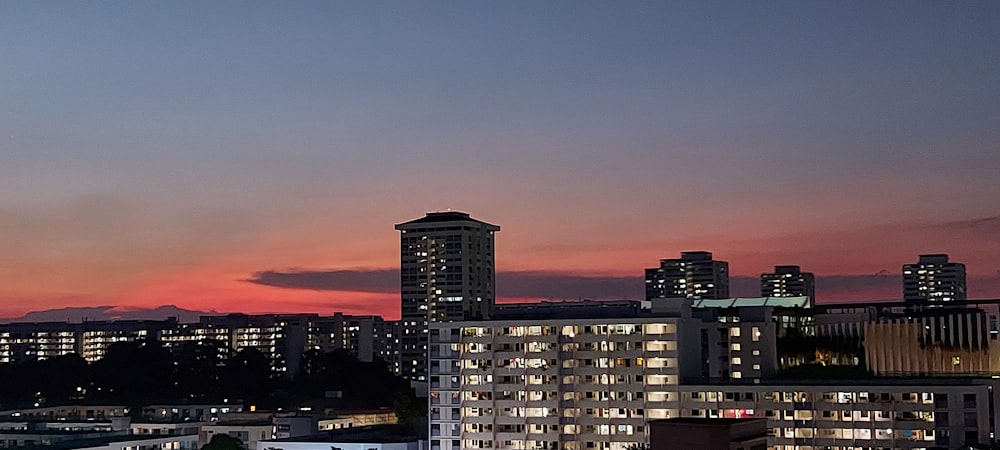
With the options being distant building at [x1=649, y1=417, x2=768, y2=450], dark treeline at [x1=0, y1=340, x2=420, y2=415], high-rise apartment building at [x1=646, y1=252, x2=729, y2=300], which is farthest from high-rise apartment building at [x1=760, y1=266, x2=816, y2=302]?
distant building at [x1=649, y1=417, x2=768, y2=450]

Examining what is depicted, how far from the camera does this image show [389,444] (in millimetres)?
A: 59219

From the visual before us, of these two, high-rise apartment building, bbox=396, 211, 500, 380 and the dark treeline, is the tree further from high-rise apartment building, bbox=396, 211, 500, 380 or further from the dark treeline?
high-rise apartment building, bbox=396, 211, 500, 380

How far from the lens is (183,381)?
105625 millimetres

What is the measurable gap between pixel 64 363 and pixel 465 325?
61.4 meters

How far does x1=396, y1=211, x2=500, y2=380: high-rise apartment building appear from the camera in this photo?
14612 cm

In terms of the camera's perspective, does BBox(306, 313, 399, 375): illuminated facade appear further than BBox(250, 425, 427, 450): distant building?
Yes

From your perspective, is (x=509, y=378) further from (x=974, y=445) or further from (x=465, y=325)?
(x=974, y=445)

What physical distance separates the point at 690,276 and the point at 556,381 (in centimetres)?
11405

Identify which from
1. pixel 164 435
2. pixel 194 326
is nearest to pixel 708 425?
pixel 164 435

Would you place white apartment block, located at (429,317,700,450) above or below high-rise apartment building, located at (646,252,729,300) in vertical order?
below

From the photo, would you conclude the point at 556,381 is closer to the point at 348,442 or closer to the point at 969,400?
the point at 348,442

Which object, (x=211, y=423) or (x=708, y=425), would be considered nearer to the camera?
(x=708, y=425)

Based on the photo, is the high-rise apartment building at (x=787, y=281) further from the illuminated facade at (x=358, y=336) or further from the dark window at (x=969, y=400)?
the dark window at (x=969, y=400)

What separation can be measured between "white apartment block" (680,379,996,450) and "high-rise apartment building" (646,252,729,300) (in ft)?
372
